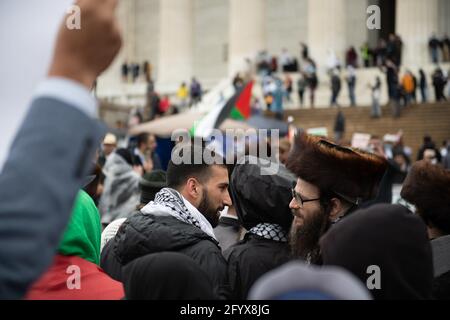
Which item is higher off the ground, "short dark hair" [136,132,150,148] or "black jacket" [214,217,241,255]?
"short dark hair" [136,132,150,148]

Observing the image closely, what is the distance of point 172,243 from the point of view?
386 cm

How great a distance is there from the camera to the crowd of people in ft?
5.16

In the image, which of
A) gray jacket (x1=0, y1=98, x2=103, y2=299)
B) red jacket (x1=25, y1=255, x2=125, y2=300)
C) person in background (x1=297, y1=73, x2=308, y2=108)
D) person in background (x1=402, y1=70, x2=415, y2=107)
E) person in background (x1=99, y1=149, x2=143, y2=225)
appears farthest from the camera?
person in background (x1=297, y1=73, x2=308, y2=108)

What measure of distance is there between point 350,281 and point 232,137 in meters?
8.32

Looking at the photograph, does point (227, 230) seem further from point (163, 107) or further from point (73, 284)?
point (163, 107)

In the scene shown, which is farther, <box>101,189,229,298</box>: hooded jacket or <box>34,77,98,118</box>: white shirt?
<box>101,189,229,298</box>: hooded jacket

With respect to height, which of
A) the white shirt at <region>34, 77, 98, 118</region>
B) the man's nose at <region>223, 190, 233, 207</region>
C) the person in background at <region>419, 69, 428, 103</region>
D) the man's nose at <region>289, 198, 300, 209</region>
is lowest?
the man's nose at <region>223, 190, 233, 207</region>

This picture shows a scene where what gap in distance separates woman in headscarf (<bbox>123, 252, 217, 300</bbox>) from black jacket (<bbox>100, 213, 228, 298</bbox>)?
109 cm

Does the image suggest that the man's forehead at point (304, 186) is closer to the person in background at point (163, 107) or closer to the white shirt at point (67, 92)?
the white shirt at point (67, 92)

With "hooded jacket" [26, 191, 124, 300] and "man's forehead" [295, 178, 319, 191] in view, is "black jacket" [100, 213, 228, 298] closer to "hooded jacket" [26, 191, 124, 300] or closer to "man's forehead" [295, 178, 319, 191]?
"hooded jacket" [26, 191, 124, 300]

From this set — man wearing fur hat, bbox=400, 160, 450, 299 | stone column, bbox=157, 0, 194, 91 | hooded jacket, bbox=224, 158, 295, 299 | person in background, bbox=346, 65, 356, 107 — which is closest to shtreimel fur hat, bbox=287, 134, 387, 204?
hooded jacket, bbox=224, 158, 295, 299

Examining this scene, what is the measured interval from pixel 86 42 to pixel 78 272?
2012 mm

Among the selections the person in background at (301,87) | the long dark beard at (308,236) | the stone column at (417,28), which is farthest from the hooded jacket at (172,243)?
the stone column at (417,28)
